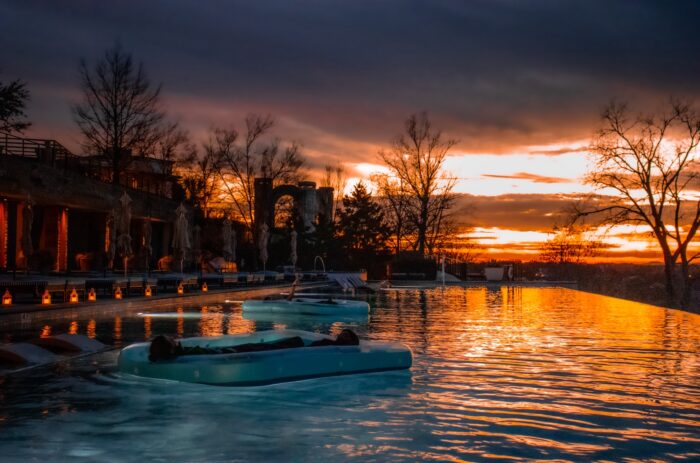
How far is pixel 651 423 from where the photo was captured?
7785mm

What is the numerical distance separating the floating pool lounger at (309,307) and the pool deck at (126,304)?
325 centimetres

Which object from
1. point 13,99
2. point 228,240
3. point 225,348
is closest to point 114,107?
point 228,240

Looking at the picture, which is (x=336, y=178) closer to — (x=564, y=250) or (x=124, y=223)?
(x=564, y=250)

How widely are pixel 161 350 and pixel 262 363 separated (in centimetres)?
131

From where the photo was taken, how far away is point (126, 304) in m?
20.2

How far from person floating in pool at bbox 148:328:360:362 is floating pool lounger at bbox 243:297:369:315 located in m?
8.60

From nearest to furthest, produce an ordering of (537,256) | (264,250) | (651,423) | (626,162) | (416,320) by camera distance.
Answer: (651,423)
(416,320)
(626,162)
(264,250)
(537,256)

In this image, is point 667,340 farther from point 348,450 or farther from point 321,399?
point 348,450

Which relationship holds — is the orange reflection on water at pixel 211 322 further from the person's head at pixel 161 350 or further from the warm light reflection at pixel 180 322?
the person's head at pixel 161 350

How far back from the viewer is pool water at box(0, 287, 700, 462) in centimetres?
669

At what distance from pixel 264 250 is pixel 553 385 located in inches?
1198

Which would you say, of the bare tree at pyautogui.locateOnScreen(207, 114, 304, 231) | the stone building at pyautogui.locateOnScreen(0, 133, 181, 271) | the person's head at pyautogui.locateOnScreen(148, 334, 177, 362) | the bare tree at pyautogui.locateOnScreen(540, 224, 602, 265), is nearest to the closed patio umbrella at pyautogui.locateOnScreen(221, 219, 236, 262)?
the stone building at pyautogui.locateOnScreen(0, 133, 181, 271)

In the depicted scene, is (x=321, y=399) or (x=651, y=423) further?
(x=321, y=399)

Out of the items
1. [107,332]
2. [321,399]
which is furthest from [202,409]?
[107,332]
